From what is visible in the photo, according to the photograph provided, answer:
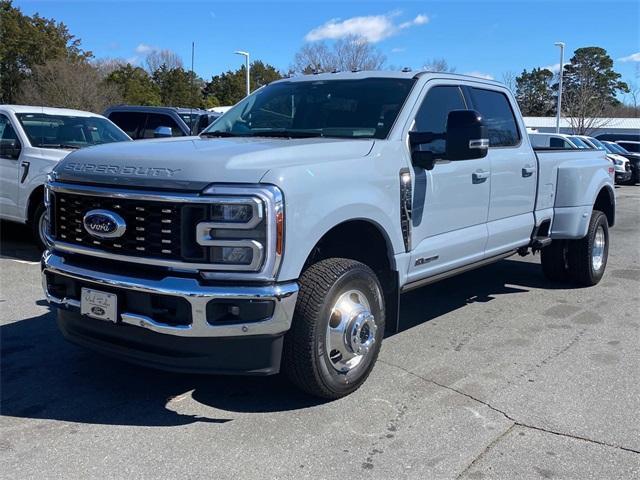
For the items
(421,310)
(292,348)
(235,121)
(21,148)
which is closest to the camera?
(292,348)

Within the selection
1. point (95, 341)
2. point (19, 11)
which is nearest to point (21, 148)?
point (95, 341)

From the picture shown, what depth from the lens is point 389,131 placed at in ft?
14.8

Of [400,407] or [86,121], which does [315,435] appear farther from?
[86,121]

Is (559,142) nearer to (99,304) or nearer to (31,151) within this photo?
(31,151)

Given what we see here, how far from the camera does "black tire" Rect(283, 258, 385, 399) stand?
3666mm

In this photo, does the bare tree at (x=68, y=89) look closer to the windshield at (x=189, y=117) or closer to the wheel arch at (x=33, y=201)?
the windshield at (x=189, y=117)

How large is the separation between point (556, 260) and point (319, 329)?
175 inches

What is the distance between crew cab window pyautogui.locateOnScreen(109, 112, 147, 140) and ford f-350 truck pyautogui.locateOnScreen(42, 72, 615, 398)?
26.7 ft

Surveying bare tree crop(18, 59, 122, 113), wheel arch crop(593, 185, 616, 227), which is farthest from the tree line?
wheel arch crop(593, 185, 616, 227)

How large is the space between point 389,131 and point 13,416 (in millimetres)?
2937

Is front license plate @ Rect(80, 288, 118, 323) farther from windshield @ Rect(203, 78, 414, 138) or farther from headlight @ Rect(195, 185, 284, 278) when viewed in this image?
windshield @ Rect(203, 78, 414, 138)

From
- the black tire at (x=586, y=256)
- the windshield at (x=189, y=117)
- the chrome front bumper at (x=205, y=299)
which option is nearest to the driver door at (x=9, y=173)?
the windshield at (x=189, y=117)

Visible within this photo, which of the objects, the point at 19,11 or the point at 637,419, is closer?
the point at 637,419

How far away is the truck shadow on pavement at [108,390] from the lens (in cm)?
383
